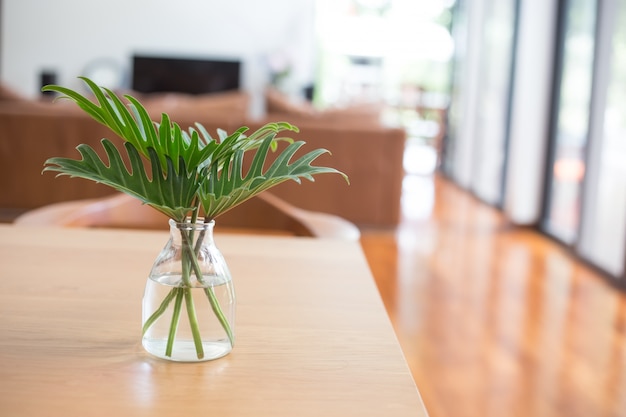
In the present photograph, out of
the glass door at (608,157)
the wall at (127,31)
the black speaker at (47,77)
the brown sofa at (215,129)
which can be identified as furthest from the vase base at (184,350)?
the wall at (127,31)

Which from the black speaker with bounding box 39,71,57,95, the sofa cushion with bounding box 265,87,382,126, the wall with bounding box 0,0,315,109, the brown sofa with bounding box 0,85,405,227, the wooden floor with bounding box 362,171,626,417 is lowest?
the wooden floor with bounding box 362,171,626,417

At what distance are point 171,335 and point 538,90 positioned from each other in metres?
5.25

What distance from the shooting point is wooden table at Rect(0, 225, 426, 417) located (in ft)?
2.89

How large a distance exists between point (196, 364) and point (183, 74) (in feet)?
29.1

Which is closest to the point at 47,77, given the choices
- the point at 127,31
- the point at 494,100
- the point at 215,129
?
the point at 127,31

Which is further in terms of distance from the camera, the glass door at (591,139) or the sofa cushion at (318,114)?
the sofa cushion at (318,114)

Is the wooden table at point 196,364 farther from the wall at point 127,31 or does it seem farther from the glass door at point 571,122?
the wall at point 127,31

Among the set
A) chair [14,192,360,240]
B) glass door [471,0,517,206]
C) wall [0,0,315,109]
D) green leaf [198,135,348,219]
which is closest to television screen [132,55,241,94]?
wall [0,0,315,109]

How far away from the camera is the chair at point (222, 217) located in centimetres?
193

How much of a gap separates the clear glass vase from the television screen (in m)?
8.78

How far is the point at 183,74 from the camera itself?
9609 mm

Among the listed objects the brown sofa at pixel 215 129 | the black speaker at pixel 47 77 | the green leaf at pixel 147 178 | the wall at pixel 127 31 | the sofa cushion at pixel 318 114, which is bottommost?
the brown sofa at pixel 215 129

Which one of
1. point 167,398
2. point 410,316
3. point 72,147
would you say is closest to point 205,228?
point 167,398

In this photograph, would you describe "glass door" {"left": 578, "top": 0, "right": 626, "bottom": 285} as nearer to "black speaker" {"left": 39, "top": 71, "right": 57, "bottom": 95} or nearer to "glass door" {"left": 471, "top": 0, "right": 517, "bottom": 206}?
"glass door" {"left": 471, "top": 0, "right": 517, "bottom": 206}
